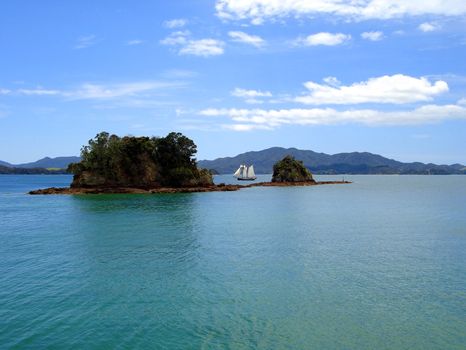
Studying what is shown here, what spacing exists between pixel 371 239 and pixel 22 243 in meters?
48.9

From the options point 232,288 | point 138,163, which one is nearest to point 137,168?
point 138,163

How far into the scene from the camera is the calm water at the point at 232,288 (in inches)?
920

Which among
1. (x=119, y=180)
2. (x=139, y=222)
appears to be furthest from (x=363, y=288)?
(x=119, y=180)

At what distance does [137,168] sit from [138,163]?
7.43 feet

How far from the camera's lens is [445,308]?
28078mm

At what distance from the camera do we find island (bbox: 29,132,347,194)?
522ft

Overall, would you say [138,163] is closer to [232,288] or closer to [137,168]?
[137,168]

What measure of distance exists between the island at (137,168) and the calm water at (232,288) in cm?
9801

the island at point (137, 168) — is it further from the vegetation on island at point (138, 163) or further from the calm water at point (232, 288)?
the calm water at point (232, 288)

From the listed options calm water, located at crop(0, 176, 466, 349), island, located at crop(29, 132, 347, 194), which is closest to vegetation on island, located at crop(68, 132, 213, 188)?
island, located at crop(29, 132, 347, 194)

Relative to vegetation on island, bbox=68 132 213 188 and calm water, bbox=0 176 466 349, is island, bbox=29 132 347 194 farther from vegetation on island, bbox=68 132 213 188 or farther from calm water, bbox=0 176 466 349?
calm water, bbox=0 176 466 349

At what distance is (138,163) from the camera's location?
16825cm

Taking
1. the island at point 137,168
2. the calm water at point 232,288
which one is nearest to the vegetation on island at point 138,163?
the island at point 137,168

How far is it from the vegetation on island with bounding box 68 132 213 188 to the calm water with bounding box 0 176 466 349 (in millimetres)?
98836
